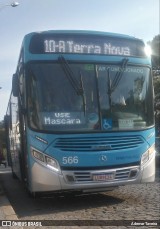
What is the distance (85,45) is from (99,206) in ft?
11.1

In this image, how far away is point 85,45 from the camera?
8.78m

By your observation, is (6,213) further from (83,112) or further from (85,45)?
(85,45)

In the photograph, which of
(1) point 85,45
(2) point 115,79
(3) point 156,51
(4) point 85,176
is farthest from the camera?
(3) point 156,51

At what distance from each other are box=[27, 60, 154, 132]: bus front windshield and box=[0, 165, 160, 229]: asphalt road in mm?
1567

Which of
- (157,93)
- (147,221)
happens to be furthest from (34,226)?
(157,93)

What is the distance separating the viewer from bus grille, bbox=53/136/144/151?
7.96 meters

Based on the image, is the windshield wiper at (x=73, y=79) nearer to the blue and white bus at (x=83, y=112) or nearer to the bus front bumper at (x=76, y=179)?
the blue and white bus at (x=83, y=112)

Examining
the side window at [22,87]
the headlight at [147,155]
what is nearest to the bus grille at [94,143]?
the headlight at [147,155]

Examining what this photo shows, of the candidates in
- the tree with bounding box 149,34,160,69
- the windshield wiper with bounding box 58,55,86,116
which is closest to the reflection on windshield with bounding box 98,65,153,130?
Result: the windshield wiper with bounding box 58,55,86,116

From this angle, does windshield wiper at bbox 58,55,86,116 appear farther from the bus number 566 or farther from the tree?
the tree

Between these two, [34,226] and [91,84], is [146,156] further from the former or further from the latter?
[34,226]

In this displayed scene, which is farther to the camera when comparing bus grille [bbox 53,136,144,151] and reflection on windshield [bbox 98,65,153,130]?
reflection on windshield [bbox 98,65,153,130]

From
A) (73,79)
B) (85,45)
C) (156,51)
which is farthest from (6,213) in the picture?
(156,51)

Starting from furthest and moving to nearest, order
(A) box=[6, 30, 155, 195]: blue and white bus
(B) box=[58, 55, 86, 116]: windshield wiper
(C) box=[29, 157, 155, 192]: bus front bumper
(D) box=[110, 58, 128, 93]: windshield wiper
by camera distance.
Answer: (D) box=[110, 58, 128, 93]: windshield wiper
(B) box=[58, 55, 86, 116]: windshield wiper
(A) box=[6, 30, 155, 195]: blue and white bus
(C) box=[29, 157, 155, 192]: bus front bumper
